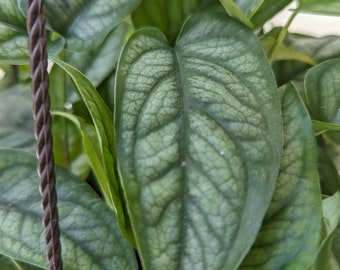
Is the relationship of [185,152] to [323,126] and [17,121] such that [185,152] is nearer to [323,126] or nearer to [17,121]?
[323,126]

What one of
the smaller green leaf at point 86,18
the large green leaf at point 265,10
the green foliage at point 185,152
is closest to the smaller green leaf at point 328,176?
the green foliage at point 185,152

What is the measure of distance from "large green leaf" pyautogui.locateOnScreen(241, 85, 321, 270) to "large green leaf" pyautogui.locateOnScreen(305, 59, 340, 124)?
0.08m

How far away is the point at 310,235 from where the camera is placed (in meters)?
0.42

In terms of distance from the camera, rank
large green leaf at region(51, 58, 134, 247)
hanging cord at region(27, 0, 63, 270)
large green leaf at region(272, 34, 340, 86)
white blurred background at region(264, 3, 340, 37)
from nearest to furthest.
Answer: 1. hanging cord at region(27, 0, 63, 270)
2. large green leaf at region(51, 58, 134, 247)
3. large green leaf at region(272, 34, 340, 86)
4. white blurred background at region(264, 3, 340, 37)

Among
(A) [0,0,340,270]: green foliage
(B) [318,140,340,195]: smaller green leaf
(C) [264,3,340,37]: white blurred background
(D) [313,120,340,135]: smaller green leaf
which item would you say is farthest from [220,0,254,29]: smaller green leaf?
(C) [264,3,340,37]: white blurred background

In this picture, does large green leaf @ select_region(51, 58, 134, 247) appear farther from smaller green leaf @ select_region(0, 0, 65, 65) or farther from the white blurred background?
the white blurred background

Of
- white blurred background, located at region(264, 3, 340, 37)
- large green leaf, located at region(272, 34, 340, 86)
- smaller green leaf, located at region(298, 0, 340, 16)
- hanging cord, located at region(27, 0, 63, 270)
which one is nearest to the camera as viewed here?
hanging cord, located at region(27, 0, 63, 270)

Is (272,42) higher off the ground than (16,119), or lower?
higher

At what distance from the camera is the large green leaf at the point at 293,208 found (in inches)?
16.7

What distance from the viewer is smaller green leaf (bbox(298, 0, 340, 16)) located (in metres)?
0.52

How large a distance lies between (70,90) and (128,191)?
0.25m

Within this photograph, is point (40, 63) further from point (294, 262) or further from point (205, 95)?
point (294, 262)

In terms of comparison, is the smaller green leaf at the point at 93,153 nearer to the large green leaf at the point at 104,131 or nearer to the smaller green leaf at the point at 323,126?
the large green leaf at the point at 104,131

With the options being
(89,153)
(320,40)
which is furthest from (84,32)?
(320,40)
